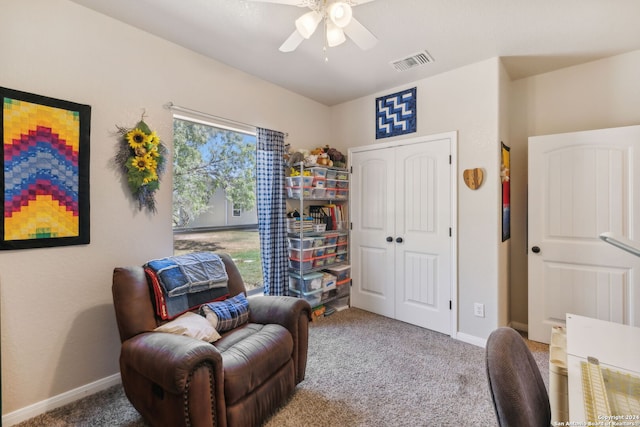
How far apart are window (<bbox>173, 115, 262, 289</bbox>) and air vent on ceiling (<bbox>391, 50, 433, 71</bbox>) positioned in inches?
62.3

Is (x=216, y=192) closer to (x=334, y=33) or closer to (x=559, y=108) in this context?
(x=334, y=33)

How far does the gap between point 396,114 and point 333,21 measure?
186 cm

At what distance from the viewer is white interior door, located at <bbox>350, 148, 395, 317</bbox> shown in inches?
130

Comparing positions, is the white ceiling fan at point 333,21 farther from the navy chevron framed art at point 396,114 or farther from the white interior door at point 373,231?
the white interior door at point 373,231

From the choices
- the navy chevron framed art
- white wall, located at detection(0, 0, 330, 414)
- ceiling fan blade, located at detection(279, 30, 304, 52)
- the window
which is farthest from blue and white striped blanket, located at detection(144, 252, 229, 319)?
the navy chevron framed art

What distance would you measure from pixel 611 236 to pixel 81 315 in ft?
9.04

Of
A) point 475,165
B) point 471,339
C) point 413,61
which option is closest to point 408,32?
point 413,61

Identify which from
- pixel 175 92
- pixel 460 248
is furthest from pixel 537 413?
pixel 175 92

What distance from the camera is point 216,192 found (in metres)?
2.75

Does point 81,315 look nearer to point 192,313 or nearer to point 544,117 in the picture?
point 192,313

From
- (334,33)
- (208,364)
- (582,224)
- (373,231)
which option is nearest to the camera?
(208,364)

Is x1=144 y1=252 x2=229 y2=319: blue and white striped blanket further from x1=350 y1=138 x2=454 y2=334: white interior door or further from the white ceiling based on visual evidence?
x1=350 y1=138 x2=454 y2=334: white interior door

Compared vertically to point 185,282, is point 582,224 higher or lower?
higher

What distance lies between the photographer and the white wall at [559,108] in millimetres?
2510
